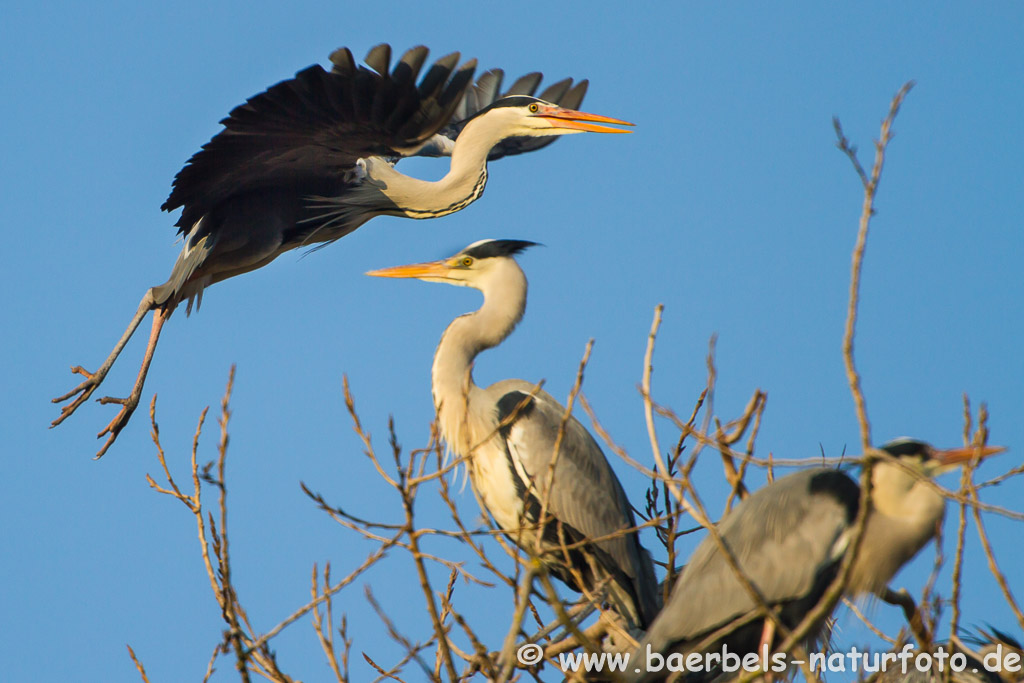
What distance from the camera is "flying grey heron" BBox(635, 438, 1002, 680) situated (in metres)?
2.83

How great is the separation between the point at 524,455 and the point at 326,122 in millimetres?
2049

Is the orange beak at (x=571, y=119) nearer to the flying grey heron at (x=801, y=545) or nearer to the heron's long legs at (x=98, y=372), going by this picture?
the heron's long legs at (x=98, y=372)

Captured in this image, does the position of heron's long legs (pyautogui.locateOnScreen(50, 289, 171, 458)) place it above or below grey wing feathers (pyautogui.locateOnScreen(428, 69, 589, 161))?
below

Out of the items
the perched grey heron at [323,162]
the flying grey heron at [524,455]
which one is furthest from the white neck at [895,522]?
the perched grey heron at [323,162]

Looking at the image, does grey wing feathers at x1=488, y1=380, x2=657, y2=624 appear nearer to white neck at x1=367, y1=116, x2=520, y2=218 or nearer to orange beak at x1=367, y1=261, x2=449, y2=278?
orange beak at x1=367, y1=261, x2=449, y2=278

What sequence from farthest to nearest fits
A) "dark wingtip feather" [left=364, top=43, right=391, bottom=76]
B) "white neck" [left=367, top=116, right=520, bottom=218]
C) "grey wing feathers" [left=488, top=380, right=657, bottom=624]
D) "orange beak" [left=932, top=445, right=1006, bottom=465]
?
1. "white neck" [left=367, top=116, right=520, bottom=218]
2. "dark wingtip feather" [left=364, top=43, right=391, bottom=76]
3. "grey wing feathers" [left=488, top=380, right=657, bottom=624]
4. "orange beak" [left=932, top=445, right=1006, bottom=465]

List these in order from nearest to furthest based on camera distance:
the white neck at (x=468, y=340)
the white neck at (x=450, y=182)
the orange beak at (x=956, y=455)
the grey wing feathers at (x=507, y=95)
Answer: the orange beak at (x=956, y=455)
the white neck at (x=468, y=340)
the white neck at (x=450, y=182)
the grey wing feathers at (x=507, y=95)

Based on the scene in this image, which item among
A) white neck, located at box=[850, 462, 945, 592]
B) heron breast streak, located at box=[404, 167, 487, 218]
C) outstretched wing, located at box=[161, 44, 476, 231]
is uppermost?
outstretched wing, located at box=[161, 44, 476, 231]

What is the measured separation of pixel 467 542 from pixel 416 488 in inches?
12.0

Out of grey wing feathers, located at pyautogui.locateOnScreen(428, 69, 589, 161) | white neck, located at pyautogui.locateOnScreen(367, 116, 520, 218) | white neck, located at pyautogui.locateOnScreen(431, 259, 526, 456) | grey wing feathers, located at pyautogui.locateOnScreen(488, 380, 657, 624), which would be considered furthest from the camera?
grey wing feathers, located at pyautogui.locateOnScreen(428, 69, 589, 161)

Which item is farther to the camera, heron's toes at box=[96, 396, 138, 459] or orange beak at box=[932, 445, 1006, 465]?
heron's toes at box=[96, 396, 138, 459]

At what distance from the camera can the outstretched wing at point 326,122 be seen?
514 cm

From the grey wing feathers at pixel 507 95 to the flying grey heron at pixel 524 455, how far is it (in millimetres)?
2306

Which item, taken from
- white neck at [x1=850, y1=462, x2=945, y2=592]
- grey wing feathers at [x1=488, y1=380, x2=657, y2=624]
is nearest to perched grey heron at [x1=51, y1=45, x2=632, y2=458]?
grey wing feathers at [x1=488, y1=380, x2=657, y2=624]
